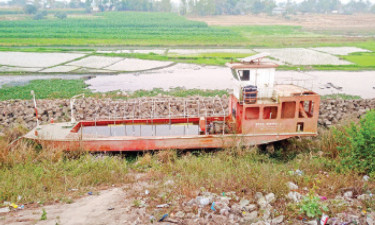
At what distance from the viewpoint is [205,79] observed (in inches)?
953

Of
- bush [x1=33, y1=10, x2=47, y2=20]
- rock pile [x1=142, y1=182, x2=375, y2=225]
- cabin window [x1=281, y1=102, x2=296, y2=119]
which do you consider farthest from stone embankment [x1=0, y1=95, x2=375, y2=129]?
bush [x1=33, y1=10, x2=47, y2=20]

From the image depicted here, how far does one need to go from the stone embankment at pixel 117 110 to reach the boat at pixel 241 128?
91.5 inches

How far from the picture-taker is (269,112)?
1134cm

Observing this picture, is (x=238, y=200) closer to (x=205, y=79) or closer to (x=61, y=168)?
(x=61, y=168)

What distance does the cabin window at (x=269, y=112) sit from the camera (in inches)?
442

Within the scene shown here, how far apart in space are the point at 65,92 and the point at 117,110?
6080 mm

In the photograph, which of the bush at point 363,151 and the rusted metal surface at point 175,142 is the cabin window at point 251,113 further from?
the bush at point 363,151

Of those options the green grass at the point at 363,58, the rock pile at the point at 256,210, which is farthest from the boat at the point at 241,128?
the green grass at the point at 363,58

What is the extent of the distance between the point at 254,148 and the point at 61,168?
20.5 feet

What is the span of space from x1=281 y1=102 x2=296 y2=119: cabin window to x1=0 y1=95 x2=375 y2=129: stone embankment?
3.61 m

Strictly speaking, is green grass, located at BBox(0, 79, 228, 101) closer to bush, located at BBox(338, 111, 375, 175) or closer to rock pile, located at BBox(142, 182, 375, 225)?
bush, located at BBox(338, 111, 375, 175)

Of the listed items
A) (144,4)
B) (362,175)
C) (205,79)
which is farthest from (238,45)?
(144,4)

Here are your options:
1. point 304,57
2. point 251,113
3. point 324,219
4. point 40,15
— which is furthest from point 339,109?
point 40,15

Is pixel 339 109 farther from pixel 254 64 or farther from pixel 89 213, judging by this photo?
pixel 89 213
